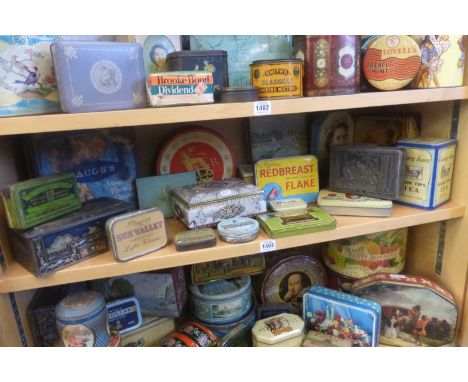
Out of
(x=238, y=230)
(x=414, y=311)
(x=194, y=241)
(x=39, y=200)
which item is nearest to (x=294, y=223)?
(x=238, y=230)

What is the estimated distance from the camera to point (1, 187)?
2.65ft

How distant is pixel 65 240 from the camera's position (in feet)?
2.55

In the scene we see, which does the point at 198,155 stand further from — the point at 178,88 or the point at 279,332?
the point at 279,332

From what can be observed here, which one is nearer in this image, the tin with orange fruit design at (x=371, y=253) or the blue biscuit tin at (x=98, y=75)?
the blue biscuit tin at (x=98, y=75)

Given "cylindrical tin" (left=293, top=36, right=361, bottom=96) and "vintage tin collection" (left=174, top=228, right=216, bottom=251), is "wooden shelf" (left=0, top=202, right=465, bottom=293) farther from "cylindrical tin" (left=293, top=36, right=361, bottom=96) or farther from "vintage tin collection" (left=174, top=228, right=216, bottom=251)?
"cylindrical tin" (left=293, top=36, right=361, bottom=96)

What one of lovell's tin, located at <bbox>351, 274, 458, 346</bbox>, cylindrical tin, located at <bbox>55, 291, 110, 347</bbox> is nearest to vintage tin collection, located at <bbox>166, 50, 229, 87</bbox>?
cylindrical tin, located at <bbox>55, 291, 110, 347</bbox>

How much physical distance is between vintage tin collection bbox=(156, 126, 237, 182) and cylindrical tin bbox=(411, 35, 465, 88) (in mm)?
563

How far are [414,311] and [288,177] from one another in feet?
1.76

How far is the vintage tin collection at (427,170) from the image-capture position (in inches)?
37.3

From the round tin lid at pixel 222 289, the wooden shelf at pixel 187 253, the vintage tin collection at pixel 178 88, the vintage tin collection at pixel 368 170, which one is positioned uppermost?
the vintage tin collection at pixel 178 88

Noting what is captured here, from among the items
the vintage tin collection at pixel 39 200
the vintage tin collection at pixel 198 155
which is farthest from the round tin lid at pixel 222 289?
the vintage tin collection at pixel 39 200

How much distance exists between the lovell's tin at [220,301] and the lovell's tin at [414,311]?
0.37 meters

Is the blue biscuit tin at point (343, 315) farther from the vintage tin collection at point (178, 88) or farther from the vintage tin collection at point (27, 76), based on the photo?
the vintage tin collection at point (27, 76)
